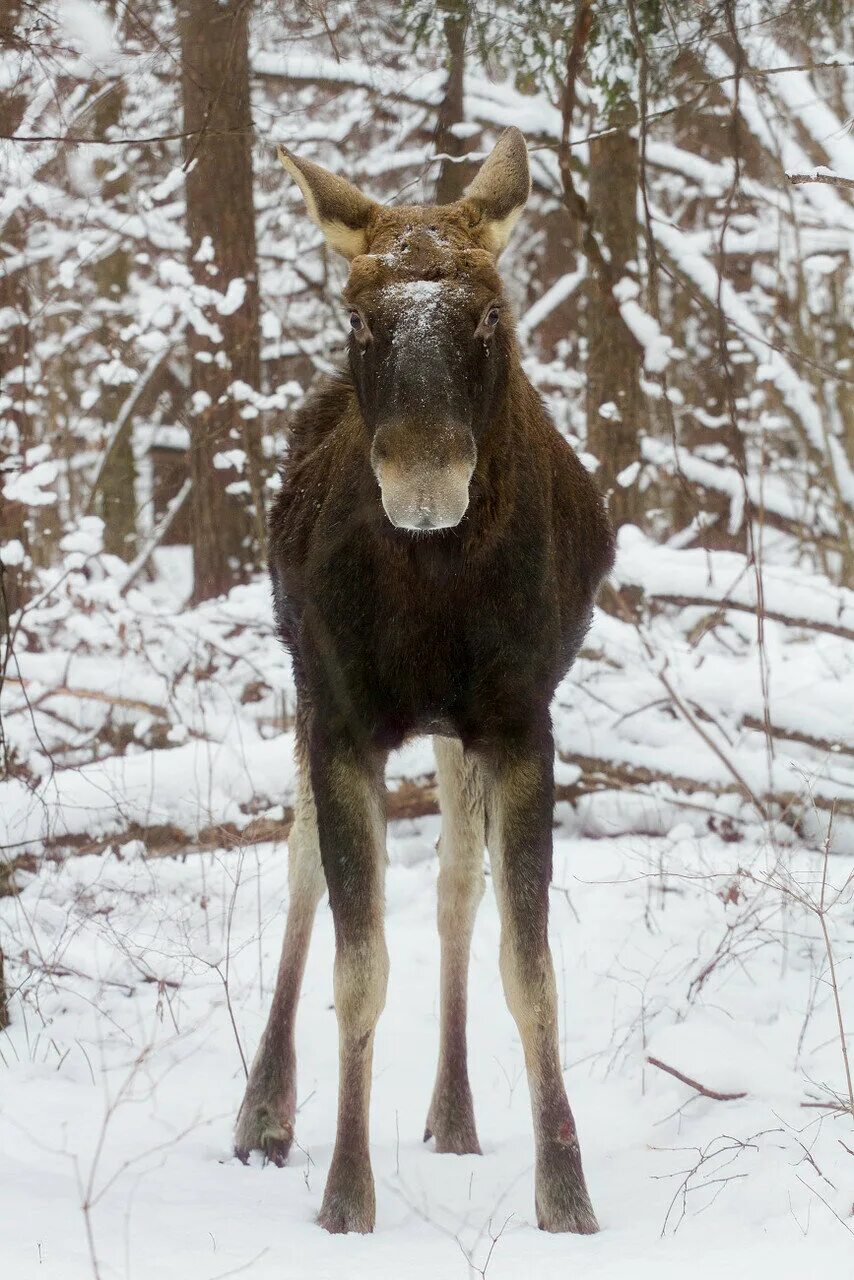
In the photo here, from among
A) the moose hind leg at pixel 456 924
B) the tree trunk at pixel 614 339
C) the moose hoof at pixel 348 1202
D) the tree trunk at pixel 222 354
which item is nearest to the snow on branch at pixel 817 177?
the moose hind leg at pixel 456 924

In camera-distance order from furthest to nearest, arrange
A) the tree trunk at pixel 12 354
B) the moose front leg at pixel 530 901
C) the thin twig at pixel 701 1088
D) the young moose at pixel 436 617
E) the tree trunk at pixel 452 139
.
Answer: the tree trunk at pixel 452 139 → the tree trunk at pixel 12 354 → the thin twig at pixel 701 1088 → the moose front leg at pixel 530 901 → the young moose at pixel 436 617

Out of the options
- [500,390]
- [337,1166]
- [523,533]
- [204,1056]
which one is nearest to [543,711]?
[523,533]

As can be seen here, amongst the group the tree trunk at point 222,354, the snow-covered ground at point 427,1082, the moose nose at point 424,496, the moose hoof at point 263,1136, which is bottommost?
the moose hoof at point 263,1136

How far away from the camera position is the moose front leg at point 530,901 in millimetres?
3811

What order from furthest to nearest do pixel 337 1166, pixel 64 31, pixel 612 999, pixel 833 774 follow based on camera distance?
1. pixel 833 774
2. pixel 612 999
3. pixel 64 31
4. pixel 337 1166

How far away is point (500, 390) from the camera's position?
3.85 meters

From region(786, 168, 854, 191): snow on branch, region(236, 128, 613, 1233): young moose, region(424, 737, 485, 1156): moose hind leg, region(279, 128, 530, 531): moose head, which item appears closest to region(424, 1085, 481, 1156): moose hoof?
region(424, 737, 485, 1156): moose hind leg

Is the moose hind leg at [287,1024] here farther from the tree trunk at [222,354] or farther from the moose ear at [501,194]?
the tree trunk at [222,354]

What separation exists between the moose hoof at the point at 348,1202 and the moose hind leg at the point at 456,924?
0.74 meters

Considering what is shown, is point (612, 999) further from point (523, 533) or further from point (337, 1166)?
point (523, 533)

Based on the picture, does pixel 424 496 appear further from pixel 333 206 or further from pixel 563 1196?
pixel 563 1196

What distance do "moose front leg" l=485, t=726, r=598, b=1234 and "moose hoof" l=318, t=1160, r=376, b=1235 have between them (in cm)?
49

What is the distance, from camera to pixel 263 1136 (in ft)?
14.5

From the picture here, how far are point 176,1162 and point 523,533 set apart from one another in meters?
2.16
